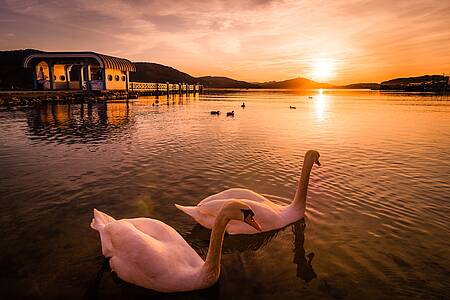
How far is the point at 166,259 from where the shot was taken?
14.0ft

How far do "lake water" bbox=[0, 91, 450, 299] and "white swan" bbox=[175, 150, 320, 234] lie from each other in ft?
0.97

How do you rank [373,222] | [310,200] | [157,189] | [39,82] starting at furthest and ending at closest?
1. [39,82]
2. [157,189]
3. [310,200]
4. [373,222]

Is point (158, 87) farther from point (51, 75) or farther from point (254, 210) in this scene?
point (254, 210)

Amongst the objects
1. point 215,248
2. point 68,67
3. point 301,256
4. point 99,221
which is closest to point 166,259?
point 215,248

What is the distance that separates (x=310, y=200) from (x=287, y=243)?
2609mm

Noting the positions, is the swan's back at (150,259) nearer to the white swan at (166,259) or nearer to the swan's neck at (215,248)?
the white swan at (166,259)

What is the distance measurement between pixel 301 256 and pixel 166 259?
9.41 ft

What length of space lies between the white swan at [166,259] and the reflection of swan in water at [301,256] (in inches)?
66.4

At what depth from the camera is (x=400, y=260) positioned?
5504mm

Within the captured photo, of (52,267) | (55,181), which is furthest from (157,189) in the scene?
(52,267)

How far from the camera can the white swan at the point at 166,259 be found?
4227 mm

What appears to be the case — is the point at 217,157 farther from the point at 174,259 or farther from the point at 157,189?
the point at 174,259

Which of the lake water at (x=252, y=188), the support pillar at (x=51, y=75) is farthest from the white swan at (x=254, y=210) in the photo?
the support pillar at (x=51, y=75)

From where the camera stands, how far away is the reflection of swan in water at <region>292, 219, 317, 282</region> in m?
5.10
